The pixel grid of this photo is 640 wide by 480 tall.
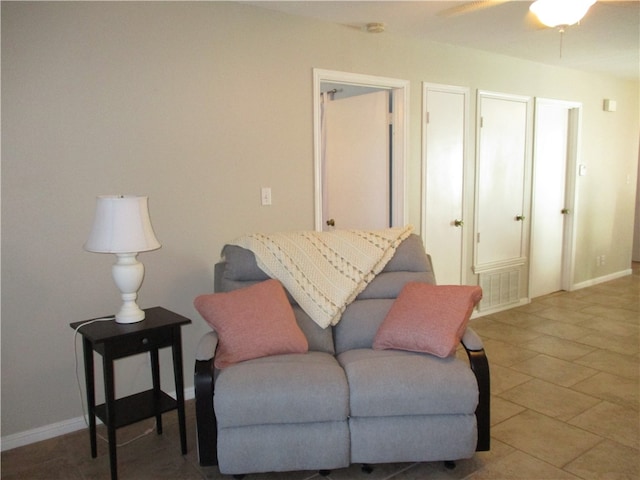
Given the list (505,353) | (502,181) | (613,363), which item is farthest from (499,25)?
(613,363)

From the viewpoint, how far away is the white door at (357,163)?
13.4 feet

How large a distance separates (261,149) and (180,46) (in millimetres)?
759

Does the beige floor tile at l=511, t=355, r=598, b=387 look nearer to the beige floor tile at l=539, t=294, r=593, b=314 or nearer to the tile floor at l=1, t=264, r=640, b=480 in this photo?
the tile floor at l=1, t=264, r=640, b=480

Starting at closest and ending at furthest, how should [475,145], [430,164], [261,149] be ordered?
[261,149] → [430,164] → [475,145]

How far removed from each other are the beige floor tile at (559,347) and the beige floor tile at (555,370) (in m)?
0.13

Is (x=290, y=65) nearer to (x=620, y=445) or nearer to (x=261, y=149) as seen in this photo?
(x=261, y=149)

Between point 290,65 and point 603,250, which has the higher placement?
point 290,65

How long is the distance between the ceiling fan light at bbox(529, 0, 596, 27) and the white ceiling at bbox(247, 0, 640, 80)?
37 cm

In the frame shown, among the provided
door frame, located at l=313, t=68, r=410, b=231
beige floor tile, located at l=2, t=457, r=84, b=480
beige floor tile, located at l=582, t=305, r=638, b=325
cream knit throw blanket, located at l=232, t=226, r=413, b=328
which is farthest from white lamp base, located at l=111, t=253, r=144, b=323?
beige floor tile, located at l=582, t=305, r=638, b=325

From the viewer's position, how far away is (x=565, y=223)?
5.61 m

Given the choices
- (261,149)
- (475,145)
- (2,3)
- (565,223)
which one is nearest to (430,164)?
(475,145)

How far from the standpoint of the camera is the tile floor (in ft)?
7.49

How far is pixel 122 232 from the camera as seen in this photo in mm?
2307

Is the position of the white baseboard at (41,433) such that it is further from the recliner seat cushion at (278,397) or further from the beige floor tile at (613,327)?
the beige floor tile at (613,327)
